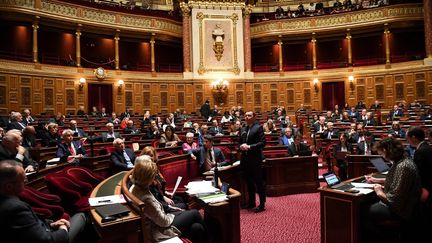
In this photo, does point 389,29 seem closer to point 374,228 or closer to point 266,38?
point 266,38

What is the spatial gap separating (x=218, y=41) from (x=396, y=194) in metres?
15.9

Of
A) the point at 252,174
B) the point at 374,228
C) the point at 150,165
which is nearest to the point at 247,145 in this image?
the point at 252,174

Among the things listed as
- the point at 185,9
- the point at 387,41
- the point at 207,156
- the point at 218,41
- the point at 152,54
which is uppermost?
the point at 185,9

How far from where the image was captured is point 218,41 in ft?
60.2

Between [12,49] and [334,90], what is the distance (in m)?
16.4

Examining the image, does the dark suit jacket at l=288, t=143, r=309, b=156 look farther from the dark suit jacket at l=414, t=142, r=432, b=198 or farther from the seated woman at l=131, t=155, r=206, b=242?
the seated woman at l=131, t=155, r=206, b=242

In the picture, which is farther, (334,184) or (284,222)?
(284,222)

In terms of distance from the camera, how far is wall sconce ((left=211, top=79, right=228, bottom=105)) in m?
18.4

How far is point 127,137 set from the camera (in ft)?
32.4

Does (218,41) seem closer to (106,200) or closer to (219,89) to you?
(219,89)

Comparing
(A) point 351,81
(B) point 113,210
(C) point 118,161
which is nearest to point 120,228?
(B) point 113,210

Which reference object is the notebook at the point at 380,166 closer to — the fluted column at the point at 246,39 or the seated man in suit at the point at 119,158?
the seated man in suit at the point at 119,158

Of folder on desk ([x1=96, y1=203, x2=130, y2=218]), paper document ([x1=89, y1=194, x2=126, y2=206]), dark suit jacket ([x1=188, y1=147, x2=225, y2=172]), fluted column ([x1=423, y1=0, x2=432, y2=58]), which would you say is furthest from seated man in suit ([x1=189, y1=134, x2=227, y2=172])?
fluted column ([x1=423, y1=0, x2=432, y2=58])

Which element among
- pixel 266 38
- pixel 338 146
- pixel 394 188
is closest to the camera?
pixel 394 188
